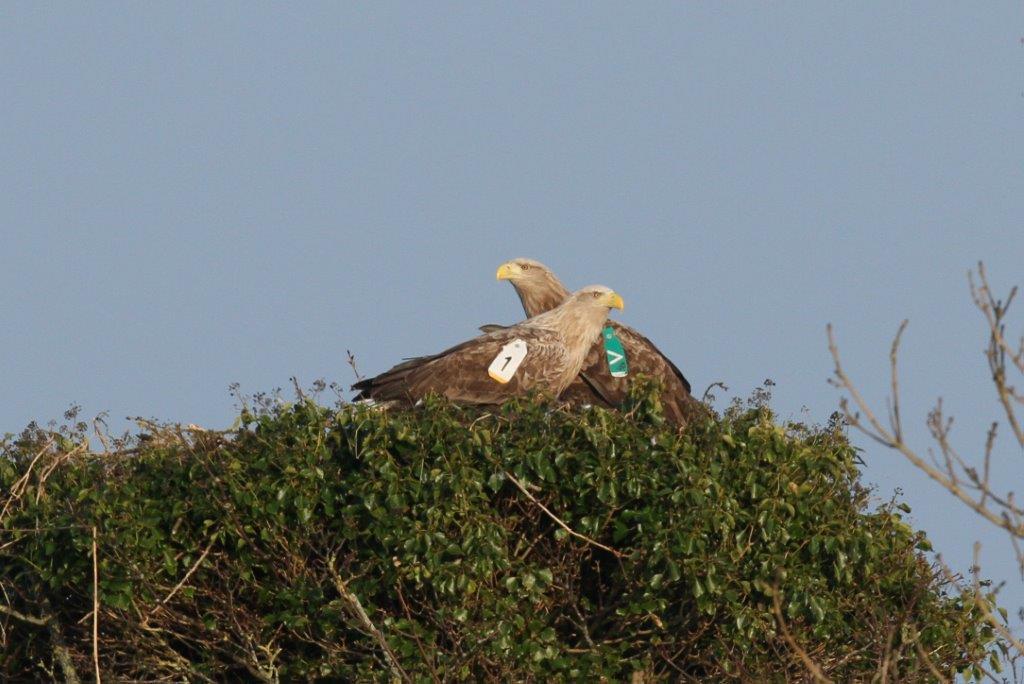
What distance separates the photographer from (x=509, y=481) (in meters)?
10.4

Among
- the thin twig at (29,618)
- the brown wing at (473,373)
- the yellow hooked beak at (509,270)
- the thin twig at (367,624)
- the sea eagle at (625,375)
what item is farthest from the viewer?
the yellow hooked beak at (509,270)

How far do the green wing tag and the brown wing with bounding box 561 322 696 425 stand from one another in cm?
4

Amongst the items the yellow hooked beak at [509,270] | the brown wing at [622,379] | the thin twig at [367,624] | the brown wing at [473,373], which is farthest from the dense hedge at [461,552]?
the yellow hooked beak at [509,270]

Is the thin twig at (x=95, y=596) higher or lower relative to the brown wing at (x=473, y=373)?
lower

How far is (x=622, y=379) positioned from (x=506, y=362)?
119 cm

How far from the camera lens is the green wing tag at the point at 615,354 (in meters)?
13.8

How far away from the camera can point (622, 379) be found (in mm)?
13805

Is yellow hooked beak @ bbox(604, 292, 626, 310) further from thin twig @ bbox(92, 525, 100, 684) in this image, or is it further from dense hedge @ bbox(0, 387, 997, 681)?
thin twig @ bbox(92, 525, 100, 684)

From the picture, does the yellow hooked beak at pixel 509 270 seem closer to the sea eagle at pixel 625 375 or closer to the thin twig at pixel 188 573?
the sea eagle at pixel 625 375

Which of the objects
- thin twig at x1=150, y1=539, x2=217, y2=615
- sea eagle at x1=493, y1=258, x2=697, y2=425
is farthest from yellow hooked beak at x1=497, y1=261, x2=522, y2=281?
thin twig at x1=150, y1=539, x2=217, y2=615

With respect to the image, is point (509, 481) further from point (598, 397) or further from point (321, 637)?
point (598, 397)

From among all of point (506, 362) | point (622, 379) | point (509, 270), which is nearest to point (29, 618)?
point (506, 362)

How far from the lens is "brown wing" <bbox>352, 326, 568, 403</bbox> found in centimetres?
1302

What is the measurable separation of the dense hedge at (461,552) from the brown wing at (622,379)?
8.40 feet
